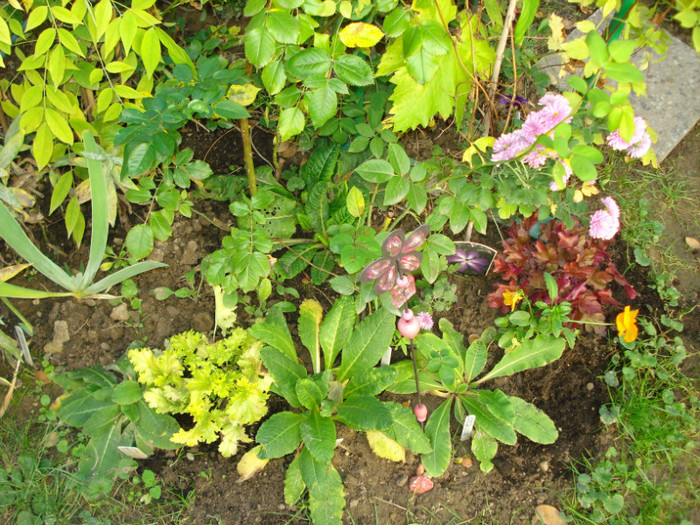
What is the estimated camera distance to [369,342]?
6.95 feet

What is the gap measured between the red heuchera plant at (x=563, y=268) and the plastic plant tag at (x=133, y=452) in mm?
1464

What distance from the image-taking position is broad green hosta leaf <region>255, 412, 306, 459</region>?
1896mm

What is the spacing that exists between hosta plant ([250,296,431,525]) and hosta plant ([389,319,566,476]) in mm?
121

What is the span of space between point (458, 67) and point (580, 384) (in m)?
→ 1.36

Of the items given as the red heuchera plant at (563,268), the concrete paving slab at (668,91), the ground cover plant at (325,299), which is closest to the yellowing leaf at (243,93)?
the ground cover plant at (325,299)

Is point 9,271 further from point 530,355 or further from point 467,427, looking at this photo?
point 530,355

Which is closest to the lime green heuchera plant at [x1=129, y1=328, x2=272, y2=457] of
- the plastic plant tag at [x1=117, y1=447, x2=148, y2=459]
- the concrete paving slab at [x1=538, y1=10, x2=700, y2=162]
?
the plastic plant tag at [x1=117, y1=447, x2=148, y2=459]

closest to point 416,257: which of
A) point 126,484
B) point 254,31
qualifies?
point 254,31

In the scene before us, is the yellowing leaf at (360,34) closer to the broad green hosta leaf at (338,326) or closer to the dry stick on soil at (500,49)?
the dry stick on soil at (500,49)

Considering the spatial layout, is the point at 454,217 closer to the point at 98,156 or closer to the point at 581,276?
the point at 581,276

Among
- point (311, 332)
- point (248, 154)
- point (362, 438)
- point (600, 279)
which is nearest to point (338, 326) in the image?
point (311, 332)

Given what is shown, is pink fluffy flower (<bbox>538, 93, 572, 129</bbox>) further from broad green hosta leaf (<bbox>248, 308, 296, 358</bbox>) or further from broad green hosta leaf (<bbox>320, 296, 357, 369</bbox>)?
A: broad green hosta leaf (<bbox>248, 308, 296, 358</bbox>)

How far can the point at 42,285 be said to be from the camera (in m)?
2.43

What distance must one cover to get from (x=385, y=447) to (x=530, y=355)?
2.23 ft
